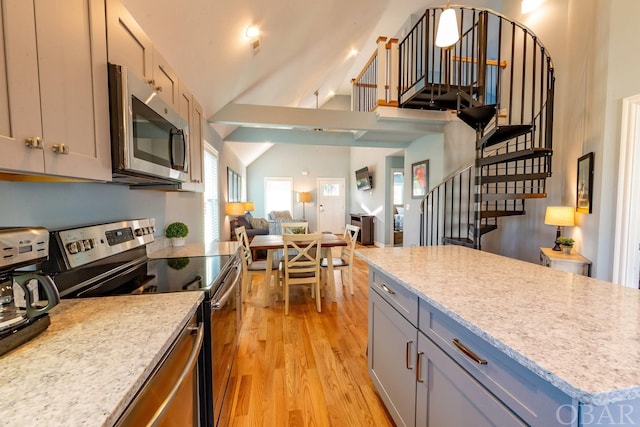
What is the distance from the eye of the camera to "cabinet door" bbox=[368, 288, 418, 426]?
48.7 inches

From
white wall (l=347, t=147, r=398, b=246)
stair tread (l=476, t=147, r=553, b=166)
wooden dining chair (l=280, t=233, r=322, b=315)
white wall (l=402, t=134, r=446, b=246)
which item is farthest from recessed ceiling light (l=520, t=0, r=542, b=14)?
wooden dining chair (l=280, t=233, r=322, b=315)

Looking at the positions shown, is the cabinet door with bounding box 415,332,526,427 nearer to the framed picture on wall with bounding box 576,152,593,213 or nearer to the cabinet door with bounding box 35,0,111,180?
the cabinet door with bounding box 35,0,111,180

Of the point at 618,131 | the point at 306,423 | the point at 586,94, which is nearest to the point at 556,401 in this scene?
the point at 306,423

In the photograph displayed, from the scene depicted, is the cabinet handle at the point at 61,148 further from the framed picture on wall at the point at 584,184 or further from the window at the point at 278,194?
the window at the point at 278,194

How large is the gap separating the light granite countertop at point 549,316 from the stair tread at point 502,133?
2041mm

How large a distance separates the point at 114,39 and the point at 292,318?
260 centimetres

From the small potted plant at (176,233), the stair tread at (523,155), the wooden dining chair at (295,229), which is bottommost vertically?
the wooden dining chair at (295,229)

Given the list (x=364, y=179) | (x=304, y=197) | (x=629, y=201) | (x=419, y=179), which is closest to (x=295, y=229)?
(x=419, y=179)

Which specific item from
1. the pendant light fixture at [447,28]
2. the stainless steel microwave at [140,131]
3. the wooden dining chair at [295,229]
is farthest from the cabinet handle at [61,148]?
the wooden dining chair at [295,229]

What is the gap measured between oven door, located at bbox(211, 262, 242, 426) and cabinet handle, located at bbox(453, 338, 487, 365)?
1.01 metres

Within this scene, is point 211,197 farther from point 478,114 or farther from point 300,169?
point 300,169

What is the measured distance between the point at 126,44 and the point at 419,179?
4890 millimetres

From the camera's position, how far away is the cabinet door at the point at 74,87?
2.57 ft

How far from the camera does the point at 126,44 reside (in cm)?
117
